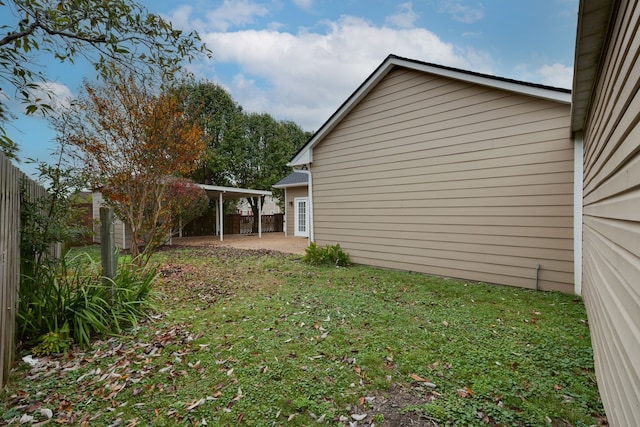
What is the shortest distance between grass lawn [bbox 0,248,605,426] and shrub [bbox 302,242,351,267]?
320 centimetres

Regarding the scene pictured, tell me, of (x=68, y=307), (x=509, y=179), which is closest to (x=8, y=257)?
(x=68, y=307)

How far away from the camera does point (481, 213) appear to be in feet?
19.2

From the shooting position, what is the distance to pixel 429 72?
250 inches

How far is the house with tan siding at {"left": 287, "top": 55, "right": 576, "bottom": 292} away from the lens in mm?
5059

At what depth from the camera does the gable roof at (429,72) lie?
4.91 meters

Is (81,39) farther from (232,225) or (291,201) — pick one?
(232,225)

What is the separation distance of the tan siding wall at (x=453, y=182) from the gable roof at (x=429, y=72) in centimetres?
18

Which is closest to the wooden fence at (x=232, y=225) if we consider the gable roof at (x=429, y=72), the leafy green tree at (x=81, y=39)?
the gable roof at (x=429, y=72)

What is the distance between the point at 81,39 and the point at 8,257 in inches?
78.3

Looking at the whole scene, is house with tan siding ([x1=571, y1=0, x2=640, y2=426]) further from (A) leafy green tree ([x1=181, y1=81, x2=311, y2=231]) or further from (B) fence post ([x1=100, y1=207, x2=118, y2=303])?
(A) leafy green tree ([x1=181, y1=81, x2=311, y2=231])

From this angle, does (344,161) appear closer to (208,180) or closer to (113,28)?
(113,28)

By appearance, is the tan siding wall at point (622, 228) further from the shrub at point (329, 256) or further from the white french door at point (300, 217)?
the white french door at point (300, 217)

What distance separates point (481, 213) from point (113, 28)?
605 centimetres

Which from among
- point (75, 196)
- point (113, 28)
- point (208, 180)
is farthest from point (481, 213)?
point (208, 180)
